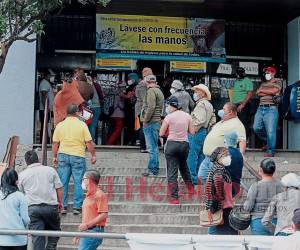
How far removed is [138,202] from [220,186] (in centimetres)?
319

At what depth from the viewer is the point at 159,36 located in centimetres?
1747

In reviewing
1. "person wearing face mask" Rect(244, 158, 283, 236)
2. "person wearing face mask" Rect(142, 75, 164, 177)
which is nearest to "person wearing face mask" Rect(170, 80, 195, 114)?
"person wearing face mask" Rect(142, 75, 164, 177)

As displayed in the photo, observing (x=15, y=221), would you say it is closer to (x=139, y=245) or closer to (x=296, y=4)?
(x=139, y=245)

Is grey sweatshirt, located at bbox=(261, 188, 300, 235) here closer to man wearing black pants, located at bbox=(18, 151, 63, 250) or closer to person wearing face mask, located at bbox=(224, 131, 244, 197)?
person wearing face mask, located at bbox=(224, 131, 244, 197)

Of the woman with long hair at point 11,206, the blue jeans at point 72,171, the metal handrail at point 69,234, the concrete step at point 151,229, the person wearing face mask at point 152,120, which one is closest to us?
the metal handrail at point 69,234

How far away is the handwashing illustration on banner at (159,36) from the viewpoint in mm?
17312

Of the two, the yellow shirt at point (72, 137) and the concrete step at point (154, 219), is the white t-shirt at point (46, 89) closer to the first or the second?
the yellow shirt at point (72, 137)

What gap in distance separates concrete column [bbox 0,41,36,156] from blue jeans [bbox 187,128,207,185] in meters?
4.21

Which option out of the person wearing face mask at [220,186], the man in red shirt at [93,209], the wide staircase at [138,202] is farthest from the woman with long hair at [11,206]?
the person wearing face mask at [220,186]

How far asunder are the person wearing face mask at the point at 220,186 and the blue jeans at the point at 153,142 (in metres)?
3.48

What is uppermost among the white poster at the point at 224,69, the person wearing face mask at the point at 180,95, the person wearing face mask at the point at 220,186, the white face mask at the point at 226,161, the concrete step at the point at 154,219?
the white poster at the point at 224,69

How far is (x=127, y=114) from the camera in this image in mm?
17109

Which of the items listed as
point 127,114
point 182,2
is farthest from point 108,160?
point 182,2

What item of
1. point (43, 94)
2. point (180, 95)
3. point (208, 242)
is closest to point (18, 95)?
point (43, 94)
